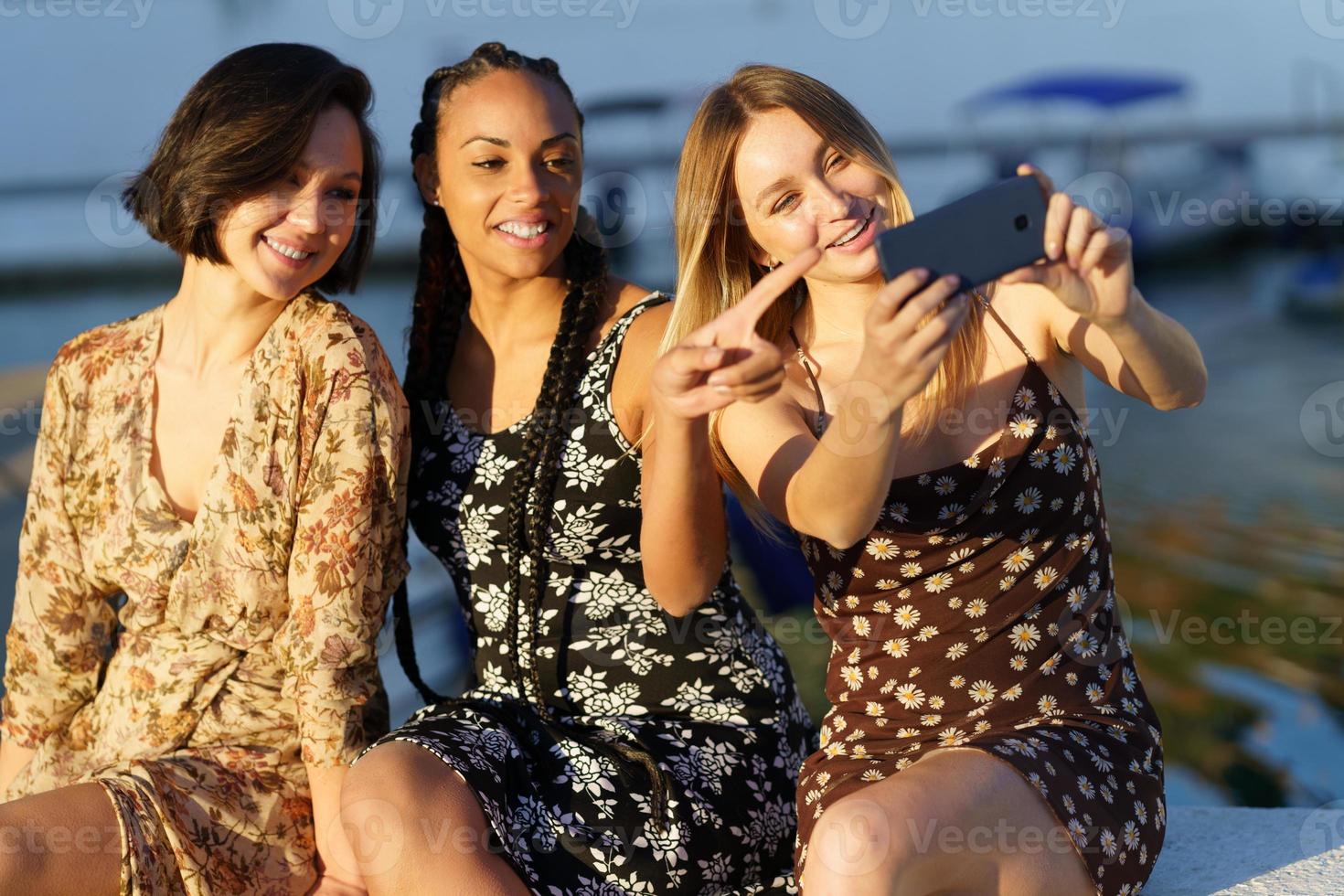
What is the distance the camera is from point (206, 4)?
6.04m

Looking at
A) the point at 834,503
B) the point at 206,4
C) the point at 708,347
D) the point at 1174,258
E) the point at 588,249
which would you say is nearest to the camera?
the point at 708,347

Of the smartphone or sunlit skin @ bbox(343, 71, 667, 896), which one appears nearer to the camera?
the smartphone

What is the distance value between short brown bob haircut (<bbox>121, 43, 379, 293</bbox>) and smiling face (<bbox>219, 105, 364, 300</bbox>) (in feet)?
0.06

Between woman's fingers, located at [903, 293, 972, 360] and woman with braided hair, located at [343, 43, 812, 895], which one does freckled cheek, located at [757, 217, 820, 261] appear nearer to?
woman with braided hair, located at [343, 43, 812, 895]

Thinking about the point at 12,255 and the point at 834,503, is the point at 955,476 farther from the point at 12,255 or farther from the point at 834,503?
the point at 12,255

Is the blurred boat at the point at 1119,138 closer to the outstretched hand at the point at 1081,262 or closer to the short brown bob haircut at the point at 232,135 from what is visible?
the short brown bob haircut at the point at 232,135

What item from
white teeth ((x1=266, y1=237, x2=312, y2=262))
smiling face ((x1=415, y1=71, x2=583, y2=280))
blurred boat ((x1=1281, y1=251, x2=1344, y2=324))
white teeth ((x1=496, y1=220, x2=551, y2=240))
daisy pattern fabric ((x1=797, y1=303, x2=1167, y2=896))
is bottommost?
daisy pattern fabric ((x1=797, y1=303, x2=1167, y2=896))

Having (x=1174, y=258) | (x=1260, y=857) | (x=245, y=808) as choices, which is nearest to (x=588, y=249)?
(x=245, y=808)

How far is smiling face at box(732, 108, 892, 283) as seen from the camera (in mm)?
1848

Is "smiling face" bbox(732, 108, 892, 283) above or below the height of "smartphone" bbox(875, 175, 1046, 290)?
above

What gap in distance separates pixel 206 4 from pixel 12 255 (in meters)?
1.53

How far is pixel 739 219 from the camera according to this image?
197 centimetres

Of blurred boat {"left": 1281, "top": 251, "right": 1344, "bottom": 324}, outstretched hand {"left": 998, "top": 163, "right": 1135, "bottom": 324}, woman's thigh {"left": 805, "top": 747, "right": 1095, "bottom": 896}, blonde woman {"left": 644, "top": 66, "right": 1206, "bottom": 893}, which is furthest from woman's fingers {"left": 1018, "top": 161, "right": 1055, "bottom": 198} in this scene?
blurred boat {"left": 1281, "top": 251, "right": 1344, "bottom": 324}

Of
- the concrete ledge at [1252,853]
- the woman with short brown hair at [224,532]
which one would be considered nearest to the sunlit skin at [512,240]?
the woman with short brown hair at [224,532]
